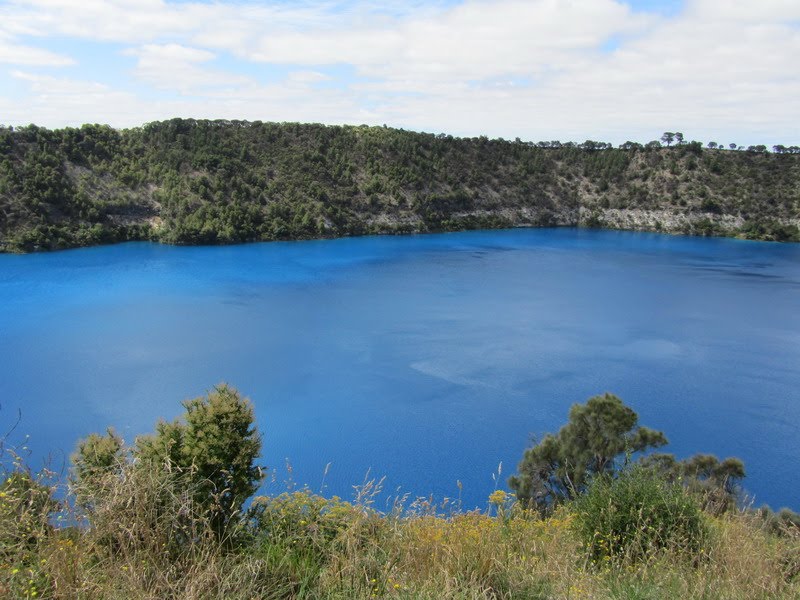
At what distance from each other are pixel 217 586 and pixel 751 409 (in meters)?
22.4

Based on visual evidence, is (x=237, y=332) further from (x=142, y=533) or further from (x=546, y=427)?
(x=142, y=533)

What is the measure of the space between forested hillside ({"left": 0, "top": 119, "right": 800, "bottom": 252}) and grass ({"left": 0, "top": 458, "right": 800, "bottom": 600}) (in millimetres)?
51025

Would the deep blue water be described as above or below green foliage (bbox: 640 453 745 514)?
below

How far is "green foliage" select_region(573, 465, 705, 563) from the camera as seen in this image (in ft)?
18.6

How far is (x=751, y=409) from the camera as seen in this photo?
68.8 ft

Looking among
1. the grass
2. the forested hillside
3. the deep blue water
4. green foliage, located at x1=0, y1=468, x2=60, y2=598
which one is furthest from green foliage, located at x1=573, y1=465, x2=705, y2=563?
the forested hillside

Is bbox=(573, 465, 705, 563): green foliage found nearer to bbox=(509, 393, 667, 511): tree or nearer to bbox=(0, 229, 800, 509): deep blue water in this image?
A: bbox=(509, 393, 667, 511): tree

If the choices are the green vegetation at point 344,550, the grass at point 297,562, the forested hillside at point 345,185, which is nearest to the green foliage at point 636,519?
the green vegetation at point 344,550

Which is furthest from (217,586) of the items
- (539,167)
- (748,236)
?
(539,167)

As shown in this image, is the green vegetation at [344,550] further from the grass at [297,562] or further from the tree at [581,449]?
the tree at [581,449]

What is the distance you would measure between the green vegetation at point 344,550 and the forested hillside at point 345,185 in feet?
166

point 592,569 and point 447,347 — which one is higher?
point 592,569

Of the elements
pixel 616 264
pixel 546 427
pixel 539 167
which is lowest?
pixel 546 427

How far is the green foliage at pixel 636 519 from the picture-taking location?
567cm
